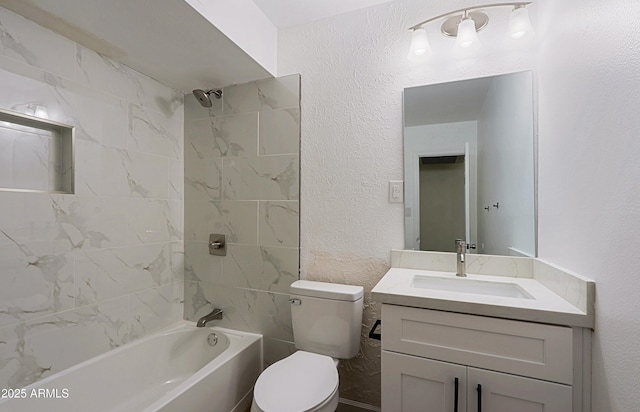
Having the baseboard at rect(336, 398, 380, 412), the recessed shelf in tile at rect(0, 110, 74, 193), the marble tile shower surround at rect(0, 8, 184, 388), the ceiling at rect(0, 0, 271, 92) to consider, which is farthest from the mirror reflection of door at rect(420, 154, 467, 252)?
the recessed shelf in tile at rect(0, 110, 74, 193)

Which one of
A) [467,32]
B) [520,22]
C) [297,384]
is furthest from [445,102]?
[297,384]

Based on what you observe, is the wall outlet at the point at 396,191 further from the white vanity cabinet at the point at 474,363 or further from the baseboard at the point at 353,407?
the baseboard at the point at 353,407

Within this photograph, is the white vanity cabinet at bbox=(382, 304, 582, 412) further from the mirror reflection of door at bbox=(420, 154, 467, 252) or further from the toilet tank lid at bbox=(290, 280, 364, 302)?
the mirror reflection of door at bbox=(420, 154, 467, 252)

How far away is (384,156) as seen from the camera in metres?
1.66

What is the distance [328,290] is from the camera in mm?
1571

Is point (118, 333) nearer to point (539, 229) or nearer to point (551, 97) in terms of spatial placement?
point (539, 229)

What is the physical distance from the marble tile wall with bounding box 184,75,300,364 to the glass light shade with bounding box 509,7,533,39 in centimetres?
116

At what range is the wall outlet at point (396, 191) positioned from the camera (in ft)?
5.32

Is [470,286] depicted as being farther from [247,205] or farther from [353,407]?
[247,205]

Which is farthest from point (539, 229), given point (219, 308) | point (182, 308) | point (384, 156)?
point (182, 308)

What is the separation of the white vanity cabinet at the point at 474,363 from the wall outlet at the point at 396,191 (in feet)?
2.15

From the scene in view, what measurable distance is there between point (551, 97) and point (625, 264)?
809mm

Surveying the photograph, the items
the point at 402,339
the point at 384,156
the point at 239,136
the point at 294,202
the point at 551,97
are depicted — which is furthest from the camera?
the point at 239,136

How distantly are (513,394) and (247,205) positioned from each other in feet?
5.37
